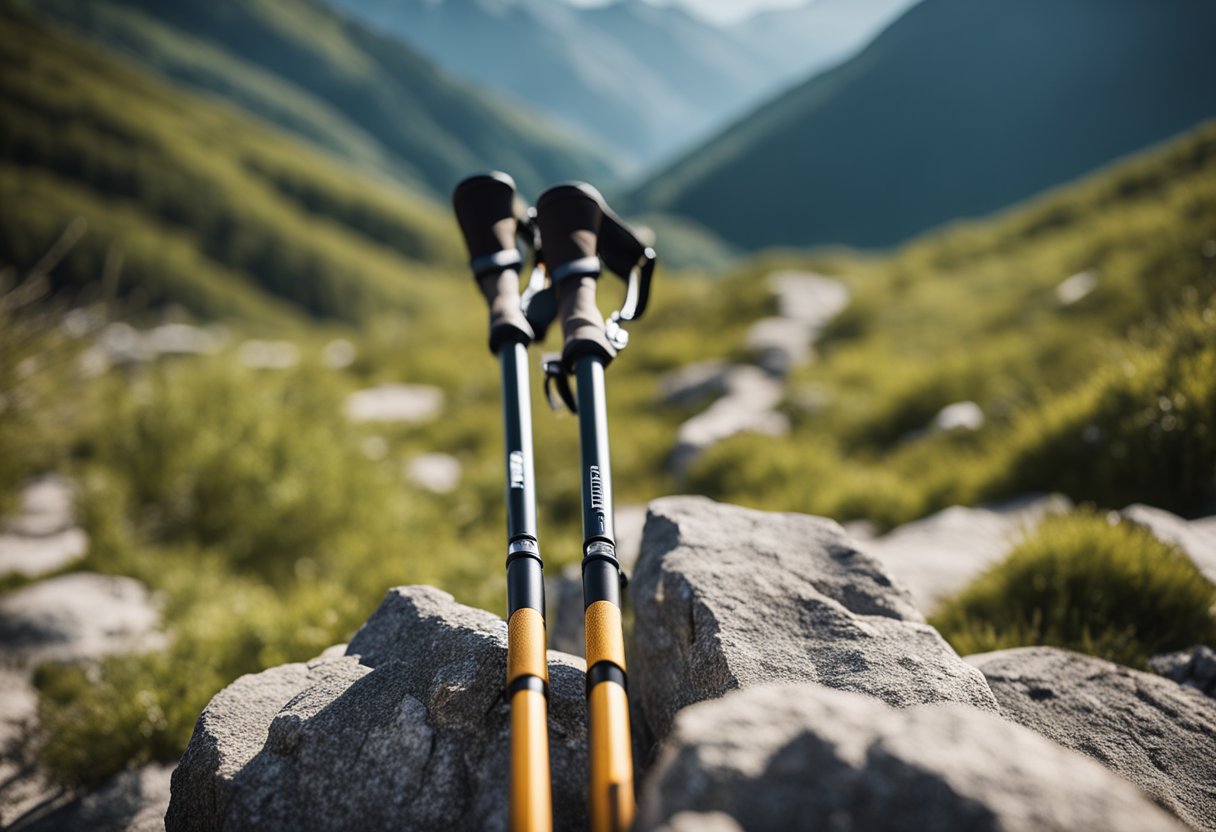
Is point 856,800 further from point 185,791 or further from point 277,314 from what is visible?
point 277,314

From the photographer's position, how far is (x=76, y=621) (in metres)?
5.39

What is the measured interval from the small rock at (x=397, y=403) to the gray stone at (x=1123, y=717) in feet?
36.1

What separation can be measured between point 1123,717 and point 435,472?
8.15m

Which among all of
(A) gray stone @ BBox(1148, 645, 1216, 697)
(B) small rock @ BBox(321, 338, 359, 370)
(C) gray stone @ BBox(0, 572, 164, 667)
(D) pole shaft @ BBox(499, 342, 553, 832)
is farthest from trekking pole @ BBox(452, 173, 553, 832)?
(B) small rock @ BBox(321, 338, 359, 370)

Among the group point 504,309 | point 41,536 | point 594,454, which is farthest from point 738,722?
point 41,536

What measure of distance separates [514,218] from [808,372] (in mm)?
7032

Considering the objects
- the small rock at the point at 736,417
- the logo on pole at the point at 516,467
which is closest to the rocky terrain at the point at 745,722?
the logo on pole at the point at 516,467

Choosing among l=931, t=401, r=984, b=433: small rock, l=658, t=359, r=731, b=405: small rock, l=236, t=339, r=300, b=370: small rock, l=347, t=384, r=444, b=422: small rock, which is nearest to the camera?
l=931, t=401, r=984, b=433: small rock

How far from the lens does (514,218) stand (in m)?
3.84

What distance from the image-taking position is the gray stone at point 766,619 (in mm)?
2467

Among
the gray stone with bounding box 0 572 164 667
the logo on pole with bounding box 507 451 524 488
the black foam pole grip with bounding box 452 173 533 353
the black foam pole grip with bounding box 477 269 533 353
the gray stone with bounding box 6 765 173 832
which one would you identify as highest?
the black foam pole grip with bounding box 452 173 533 353

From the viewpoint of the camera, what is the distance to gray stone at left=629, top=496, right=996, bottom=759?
2467mm

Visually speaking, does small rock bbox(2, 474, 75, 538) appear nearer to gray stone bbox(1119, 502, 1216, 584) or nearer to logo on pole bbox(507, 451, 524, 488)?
logo on pole bbox(507, 451, 524, 488)

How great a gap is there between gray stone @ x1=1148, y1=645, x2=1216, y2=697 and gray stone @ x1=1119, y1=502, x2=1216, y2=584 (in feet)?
1.72
